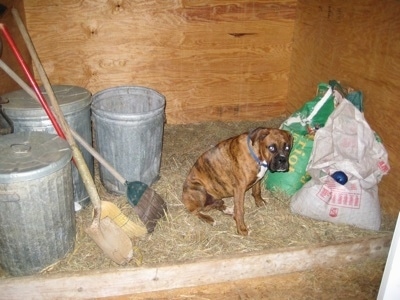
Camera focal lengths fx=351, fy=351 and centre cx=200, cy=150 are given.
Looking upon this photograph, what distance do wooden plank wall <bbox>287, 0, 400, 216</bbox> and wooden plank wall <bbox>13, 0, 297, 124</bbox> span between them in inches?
26.8

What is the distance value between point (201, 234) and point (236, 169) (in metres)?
0.66

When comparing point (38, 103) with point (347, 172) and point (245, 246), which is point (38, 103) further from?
point (347, 172)

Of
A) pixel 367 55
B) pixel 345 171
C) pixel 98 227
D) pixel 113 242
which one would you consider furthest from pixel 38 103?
pixel 367 55

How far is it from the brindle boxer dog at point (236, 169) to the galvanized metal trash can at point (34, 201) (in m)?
1.14

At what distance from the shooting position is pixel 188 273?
8.60 feet

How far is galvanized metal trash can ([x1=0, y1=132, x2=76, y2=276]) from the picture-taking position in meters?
2.30

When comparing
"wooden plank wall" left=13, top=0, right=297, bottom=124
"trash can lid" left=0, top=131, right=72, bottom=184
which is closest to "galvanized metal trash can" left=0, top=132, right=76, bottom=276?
"trash can lid" left=0, top=131, right=72, bottom=184

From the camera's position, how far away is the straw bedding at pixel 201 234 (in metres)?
2.83

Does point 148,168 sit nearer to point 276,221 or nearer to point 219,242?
point 219,242

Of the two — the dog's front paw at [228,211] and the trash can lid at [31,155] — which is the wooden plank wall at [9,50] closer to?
the trash can lid at [31,155]

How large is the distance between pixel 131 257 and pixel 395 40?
9.29 ft

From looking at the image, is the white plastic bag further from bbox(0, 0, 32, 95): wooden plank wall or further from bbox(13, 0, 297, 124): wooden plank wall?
bbox(0, 0, 32, 95): wooden plank wall

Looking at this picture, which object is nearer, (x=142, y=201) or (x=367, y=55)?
(x=142, y=201)

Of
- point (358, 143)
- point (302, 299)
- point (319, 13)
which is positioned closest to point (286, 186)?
point (358, 143)
